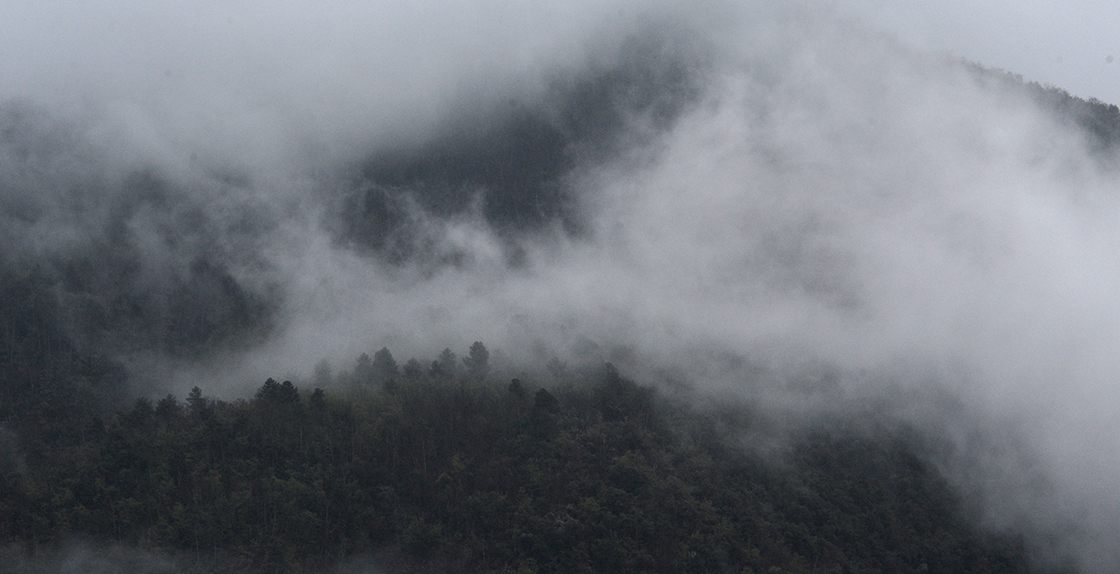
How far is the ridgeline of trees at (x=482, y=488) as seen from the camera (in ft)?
435

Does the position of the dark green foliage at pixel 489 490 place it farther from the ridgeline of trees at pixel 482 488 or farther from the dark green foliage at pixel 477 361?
the dark green foliage at pixel 477 361

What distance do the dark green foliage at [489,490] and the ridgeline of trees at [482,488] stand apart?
0.29 m

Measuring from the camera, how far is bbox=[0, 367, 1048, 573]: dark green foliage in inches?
5221

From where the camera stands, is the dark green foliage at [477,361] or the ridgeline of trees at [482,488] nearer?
the ridgeline of trees at [482,488]

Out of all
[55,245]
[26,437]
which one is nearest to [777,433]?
[26,437]

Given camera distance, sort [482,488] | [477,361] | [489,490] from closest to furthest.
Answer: [489,490], [482,488], [477,361]

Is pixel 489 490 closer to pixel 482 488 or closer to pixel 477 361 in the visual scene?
pixel 482 488

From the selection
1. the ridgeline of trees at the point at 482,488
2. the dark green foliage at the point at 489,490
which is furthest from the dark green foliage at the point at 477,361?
the dark green foliage at the point at 489,490

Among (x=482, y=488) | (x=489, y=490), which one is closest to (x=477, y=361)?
(x=482, y=488)

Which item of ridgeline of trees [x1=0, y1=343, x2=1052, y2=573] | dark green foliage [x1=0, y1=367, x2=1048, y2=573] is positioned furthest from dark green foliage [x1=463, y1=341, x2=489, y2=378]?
dark green foliage [x1=0, y1=367, x2=1048, y2=573]

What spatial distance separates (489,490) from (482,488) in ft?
3.43

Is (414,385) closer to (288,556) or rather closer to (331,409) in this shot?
(331,409)

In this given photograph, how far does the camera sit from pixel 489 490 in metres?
142

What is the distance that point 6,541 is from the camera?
421 feet
